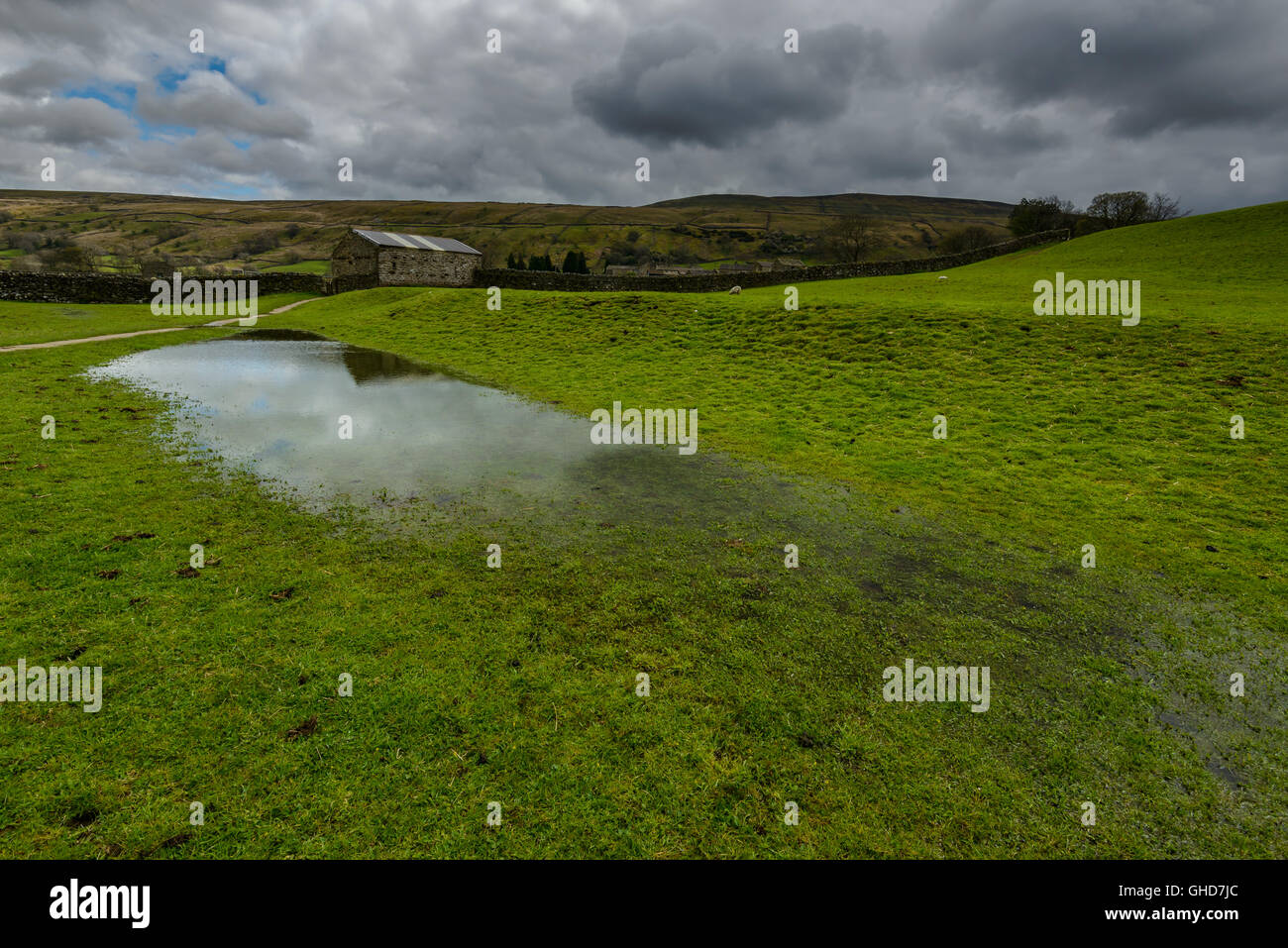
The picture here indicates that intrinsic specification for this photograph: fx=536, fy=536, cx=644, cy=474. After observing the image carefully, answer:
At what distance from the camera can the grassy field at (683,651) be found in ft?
14.0

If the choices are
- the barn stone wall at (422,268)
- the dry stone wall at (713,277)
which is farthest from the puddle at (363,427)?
the barn stone wall at (422,268)

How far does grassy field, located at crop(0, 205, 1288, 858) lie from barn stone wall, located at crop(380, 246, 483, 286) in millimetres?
48371

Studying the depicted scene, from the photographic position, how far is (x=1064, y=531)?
10.0m

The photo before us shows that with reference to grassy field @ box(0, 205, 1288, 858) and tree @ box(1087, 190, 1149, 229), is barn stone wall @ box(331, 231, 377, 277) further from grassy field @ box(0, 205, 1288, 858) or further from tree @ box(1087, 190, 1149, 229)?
tree @ box(1087, 190, 1149, 229)

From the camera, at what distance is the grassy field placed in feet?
14.0

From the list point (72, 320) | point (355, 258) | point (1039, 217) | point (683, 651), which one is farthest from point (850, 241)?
point (683, 651)

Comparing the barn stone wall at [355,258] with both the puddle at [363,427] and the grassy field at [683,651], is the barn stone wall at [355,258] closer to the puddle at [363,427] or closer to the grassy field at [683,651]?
the puddle at [363,427]

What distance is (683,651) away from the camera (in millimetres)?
6359

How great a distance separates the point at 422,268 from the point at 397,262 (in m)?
2.65

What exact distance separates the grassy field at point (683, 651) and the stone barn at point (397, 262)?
4858 cm

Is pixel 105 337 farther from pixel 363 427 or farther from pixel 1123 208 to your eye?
pixel 1123 208

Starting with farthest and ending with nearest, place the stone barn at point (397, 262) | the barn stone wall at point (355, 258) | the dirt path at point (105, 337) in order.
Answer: the barn stone wall at point (355, 258)
the stone barn at point (397, 262)
the dirt path at point (105, 337)
